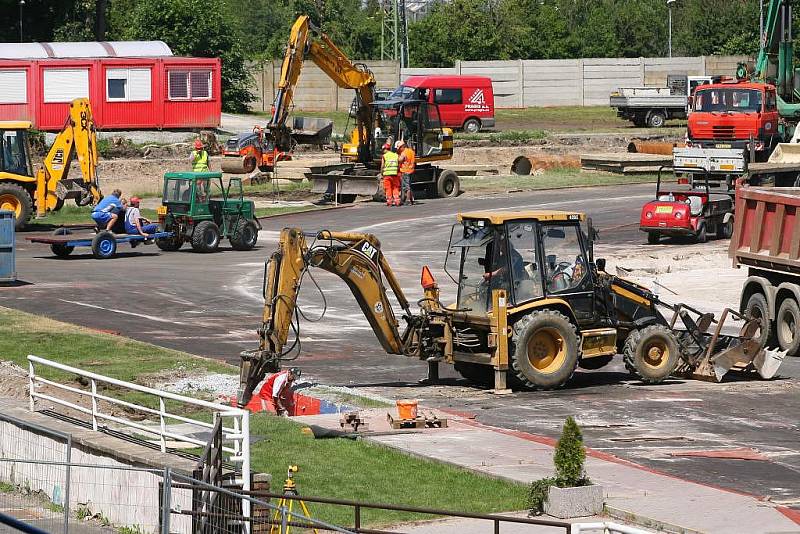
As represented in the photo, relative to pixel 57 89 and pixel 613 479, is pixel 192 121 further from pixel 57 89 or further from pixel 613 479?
pixel 613 479

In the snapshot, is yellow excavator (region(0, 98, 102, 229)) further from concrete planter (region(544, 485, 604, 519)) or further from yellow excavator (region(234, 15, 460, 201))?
concrete planter (region(544, 485, 604, 519))

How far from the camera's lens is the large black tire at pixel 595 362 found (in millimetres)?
20555

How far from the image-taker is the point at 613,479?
46.9 ft

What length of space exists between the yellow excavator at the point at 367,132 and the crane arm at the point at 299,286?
25.2 m

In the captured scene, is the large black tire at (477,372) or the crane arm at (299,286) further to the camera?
the large black tire at (477,372)

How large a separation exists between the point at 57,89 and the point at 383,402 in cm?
4007

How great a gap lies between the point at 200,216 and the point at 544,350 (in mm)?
17236

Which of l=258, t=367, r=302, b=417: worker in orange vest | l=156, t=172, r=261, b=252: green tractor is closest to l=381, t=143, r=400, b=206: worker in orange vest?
l=156, t=172, r=261, b=252: green tractor

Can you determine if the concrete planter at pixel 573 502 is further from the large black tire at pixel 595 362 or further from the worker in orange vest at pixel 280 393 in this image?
the large black tire at pixel 595 362

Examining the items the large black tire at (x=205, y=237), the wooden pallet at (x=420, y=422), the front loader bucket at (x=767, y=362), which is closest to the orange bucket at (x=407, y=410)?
the wooden pallet at (x=420, y=422)

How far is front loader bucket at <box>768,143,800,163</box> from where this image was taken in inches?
1384

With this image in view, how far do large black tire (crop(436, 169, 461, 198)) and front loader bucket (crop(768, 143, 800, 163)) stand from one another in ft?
43.7

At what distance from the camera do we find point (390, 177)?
44.5 m

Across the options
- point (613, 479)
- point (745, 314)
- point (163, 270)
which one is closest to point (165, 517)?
point (613, 479)
